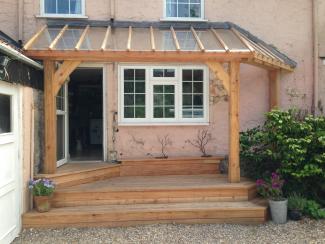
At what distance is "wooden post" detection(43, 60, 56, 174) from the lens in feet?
21.7

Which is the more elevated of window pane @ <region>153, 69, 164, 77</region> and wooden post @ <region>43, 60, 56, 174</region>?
window pane @ <region>153, 69, 164, 77</region>

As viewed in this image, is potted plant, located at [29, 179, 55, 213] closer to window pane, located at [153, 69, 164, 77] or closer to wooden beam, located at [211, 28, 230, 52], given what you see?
window pane, located at [153, 69, 164, 77]

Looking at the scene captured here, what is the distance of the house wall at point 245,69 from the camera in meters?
8.56

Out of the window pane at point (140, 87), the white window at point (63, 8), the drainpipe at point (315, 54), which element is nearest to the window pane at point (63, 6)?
the white window at point (63, 8)

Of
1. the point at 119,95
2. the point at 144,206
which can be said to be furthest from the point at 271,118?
the point at 119,95

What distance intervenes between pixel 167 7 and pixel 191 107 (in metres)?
2.62

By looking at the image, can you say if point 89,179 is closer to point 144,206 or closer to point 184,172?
point 144,206

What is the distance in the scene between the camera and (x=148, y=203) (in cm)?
660

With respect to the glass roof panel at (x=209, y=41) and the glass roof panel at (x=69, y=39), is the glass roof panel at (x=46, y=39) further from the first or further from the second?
the glass roof panel at (x=209, y=41)

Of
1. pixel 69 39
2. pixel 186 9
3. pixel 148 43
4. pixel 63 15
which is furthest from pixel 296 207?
pixel 63 15

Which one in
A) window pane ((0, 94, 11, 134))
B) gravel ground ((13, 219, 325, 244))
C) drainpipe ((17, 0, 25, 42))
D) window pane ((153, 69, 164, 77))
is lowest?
gravel ground ((13, 219, 325, 244))

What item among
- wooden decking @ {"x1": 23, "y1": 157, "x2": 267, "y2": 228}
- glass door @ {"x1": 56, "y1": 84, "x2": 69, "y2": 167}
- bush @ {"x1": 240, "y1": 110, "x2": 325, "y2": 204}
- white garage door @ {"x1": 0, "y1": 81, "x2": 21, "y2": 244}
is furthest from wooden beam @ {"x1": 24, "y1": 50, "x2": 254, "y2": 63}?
wooden decking @ {"x1": 23, "y1": 157, "x2": 267, "y2": 228}

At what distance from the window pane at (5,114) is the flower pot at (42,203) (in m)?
1.31

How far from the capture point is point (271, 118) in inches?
274
